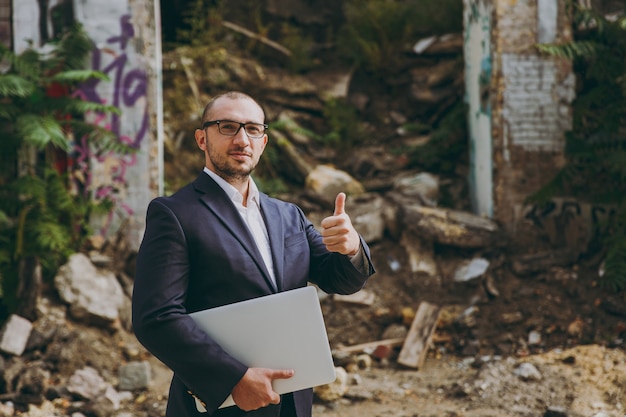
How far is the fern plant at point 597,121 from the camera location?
7.48 m

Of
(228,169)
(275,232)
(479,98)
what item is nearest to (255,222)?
(275,232)

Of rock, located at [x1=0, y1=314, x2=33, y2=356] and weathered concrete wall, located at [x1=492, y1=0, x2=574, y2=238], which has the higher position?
weathered concrete wall, located at [x1=492, y1=0, x2=574, y2=238]

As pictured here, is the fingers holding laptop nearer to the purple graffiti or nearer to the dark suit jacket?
the dark suit jacket

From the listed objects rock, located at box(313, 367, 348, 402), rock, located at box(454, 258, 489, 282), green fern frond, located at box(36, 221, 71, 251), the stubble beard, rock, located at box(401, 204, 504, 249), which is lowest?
rock, located at box(313, 367, 348, 402)

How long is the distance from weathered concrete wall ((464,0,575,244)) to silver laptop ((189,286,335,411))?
19.2ft

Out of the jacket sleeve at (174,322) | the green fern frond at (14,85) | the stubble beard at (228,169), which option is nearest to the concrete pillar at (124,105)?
the green fern frond at (14,85)

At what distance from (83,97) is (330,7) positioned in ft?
18.6

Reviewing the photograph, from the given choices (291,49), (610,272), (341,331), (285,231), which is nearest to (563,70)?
(610,272)

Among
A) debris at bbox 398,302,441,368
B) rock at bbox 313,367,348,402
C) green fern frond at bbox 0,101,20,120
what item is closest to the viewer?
rock at bbox 313,367,348,402

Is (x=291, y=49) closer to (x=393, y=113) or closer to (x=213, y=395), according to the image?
(x=393, y=113)

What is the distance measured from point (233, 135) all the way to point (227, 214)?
297 mm

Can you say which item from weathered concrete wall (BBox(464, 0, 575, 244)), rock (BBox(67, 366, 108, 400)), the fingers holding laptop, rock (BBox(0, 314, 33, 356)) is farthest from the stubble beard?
weathered concrete wall (BBox(464, 0, 575, 244))

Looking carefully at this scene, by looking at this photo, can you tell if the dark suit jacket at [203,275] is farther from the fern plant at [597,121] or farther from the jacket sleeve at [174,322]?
the fern plant at [597,121]

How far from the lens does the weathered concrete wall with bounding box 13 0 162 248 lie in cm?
775
